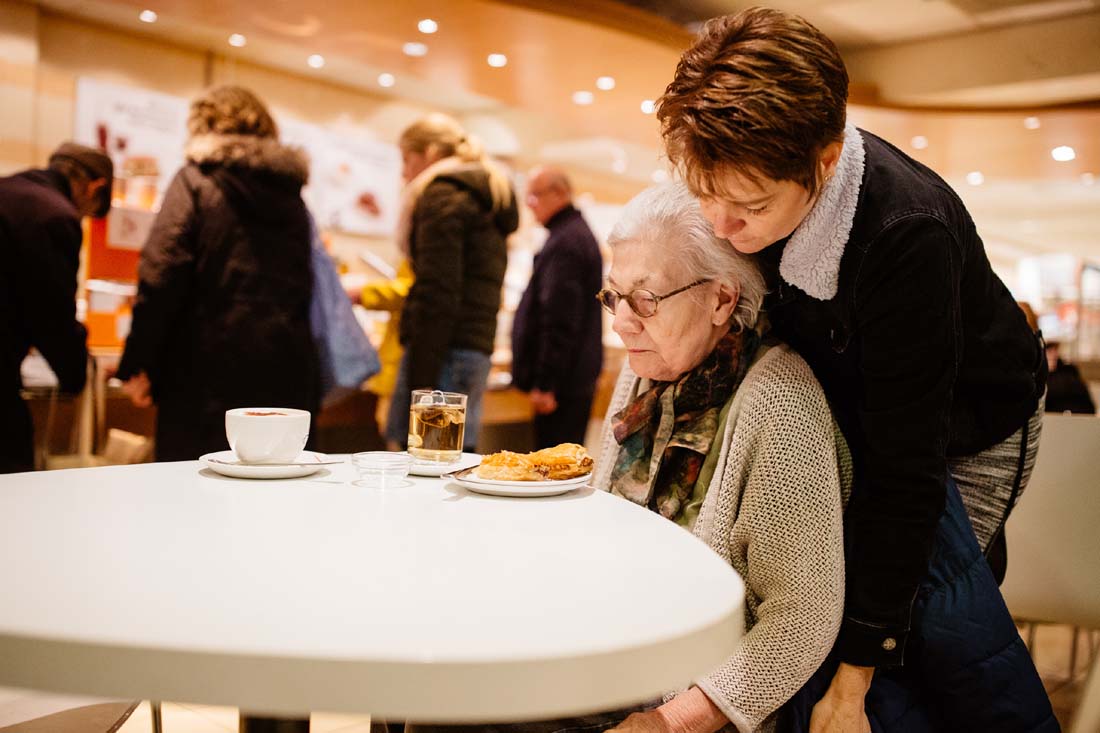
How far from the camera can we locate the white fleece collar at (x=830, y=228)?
116 centimetres

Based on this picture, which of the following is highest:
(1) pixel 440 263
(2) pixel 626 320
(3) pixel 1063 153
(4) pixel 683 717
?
(3) pixel 1063 153

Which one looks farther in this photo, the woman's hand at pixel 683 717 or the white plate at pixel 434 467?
the white plate at pixel 434 467

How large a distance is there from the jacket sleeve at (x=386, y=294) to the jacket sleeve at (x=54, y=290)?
1.06 m

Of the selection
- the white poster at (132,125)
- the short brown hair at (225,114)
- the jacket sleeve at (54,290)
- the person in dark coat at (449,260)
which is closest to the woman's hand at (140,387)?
the jacket sleeve at (54,290)

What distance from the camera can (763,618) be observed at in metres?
1.16

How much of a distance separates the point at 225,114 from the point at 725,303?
1.96 m

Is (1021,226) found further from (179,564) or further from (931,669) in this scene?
(179,564)

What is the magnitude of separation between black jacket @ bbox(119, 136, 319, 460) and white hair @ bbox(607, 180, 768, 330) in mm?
1682

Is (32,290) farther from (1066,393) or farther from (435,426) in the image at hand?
(1066,393)

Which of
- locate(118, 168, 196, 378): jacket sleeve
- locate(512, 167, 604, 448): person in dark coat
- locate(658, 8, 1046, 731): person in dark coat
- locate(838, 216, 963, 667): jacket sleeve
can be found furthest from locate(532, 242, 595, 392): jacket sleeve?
locate(838, 216, 963, 667): jacket sleeve

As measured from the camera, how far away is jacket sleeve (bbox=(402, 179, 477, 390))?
10.5 feet

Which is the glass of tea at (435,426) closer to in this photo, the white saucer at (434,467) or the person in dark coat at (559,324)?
the white saucer at (434,467)

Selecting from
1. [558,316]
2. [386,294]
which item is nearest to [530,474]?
[386,294]

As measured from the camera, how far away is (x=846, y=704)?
1184 mm
